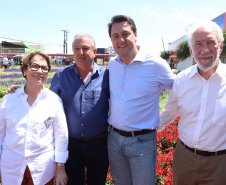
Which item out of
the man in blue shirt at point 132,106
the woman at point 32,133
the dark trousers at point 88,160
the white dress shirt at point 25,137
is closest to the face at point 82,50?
the man in blue shirt at point 132,106

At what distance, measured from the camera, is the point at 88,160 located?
8.78 ft

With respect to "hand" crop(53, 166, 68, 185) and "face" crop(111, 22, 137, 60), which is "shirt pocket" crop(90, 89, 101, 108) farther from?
"hand" crop(53, 166, 68, 185)

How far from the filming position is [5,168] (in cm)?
209

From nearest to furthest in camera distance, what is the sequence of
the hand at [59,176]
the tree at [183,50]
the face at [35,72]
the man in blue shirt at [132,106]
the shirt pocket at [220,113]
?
1. the shirt pocket at [220,113]
2. the face at [35,72]
3. the hand at [59,176]
4. the man in blue shirt at [132,106]
5. the tree at [183,50]

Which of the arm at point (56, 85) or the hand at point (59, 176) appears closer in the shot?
the hand at point (59, 176)

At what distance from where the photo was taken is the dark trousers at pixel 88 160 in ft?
A: 8.60

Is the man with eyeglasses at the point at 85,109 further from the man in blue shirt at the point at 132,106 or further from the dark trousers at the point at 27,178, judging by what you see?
the dark trousers at the point at 27,178

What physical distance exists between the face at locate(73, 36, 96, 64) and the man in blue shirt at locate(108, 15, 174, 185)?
348 millimetres

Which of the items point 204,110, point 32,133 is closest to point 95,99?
point 32,133

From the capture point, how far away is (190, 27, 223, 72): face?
2062 millimetres

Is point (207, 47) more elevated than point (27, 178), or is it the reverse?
point (207, 47)

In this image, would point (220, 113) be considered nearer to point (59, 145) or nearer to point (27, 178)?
point (59, 145)

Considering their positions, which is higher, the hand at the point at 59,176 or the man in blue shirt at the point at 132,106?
the man in blue shirt at the point at 132,106

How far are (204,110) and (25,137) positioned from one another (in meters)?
1.95
